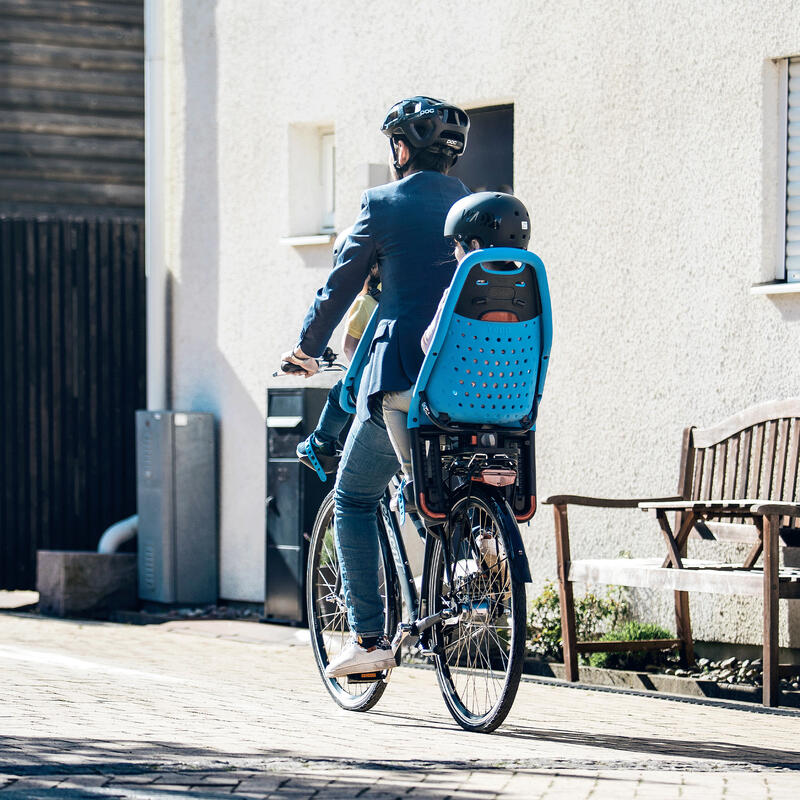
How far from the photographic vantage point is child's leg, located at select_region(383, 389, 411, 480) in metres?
5.76

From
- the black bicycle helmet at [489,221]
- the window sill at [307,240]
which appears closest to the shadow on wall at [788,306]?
the black bicycle helmet at [489,221]

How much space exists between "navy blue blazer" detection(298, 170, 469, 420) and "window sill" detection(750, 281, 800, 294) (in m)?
2.49

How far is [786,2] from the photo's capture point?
7949 mm

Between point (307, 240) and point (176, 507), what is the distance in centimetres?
202

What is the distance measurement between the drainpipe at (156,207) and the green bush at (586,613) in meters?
4.21

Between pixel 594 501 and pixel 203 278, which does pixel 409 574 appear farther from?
pixel 203 278

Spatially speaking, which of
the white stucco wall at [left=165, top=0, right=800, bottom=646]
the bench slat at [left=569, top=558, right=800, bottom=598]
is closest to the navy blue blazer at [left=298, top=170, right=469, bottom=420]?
the bench slat at [left=569, top=558, right=800, bottom=598]

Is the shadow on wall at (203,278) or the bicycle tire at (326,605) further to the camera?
the shadow on wall at (203,278)

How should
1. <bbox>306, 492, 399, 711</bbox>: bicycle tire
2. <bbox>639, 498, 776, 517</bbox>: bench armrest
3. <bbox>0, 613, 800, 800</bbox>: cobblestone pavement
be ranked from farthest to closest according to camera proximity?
<bbox>639, 498, 776, 517</bbox>: bench armrest < <bbox>306, 492, 399, 711</bbox>: bicycle tire < <bbox>0, 613, 800, 800</bbox>: cobblestone pavement

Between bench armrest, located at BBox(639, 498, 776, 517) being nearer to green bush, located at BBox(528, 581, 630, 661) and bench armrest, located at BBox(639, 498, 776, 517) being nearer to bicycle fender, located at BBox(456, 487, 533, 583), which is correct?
green bush, located at BBox(528, 581, 630, 661)

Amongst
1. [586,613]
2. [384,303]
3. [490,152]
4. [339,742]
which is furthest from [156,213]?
[339,742]

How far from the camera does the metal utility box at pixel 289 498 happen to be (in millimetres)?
10086

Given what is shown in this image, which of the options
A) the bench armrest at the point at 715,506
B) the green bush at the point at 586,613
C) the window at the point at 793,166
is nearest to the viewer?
the bench armrest at the point at 715,506

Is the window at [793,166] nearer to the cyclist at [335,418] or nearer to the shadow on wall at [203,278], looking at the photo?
the cyclist at [335,418]
